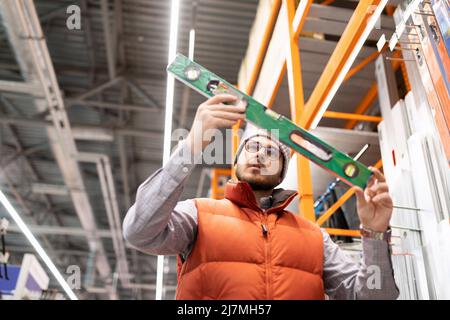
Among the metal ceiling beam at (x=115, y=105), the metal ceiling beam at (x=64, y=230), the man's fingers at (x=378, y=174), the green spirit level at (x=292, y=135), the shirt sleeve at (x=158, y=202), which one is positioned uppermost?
the metal ceiling beam at (x=115, y=105)

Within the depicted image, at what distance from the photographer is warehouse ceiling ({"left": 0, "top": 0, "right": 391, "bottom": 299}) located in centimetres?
519

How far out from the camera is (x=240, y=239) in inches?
55.2

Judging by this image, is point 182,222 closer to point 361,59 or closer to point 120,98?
point 361,59

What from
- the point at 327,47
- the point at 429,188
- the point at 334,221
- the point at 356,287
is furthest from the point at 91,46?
the point at 356,287

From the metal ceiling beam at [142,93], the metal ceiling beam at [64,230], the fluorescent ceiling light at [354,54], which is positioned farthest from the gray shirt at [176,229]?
the metal ceiling beam at [64,230]

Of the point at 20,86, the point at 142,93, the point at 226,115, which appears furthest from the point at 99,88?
the point at 226,115

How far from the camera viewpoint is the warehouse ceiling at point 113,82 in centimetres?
519

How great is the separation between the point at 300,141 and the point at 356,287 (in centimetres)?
55

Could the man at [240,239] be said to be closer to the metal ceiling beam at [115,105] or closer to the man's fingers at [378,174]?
the man's fingers at [378,174]

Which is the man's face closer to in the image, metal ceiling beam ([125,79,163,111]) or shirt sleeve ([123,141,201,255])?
shirt sleeve ([123,141,201,255])

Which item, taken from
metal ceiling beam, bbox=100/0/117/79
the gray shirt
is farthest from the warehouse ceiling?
the gray shirt

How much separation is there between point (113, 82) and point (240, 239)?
6251 mm

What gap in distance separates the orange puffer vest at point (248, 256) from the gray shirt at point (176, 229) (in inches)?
2.5

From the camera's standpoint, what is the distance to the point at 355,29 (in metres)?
2.55
